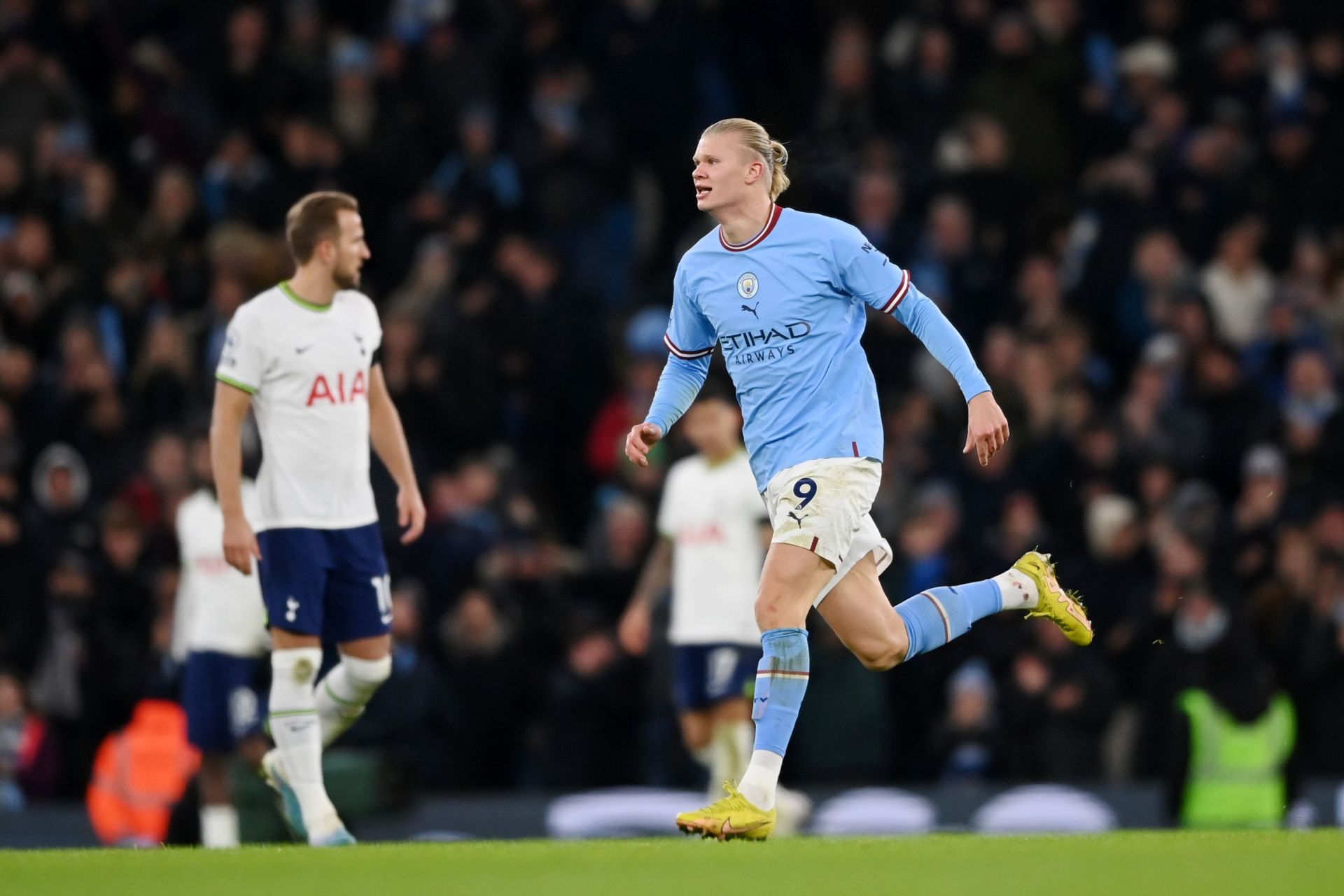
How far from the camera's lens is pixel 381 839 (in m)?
12.0

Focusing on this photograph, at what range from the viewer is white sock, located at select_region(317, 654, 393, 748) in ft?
28.6

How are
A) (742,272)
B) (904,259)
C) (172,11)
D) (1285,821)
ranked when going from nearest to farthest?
(742,272) < (1285,821) < (904,259) < (172,11)

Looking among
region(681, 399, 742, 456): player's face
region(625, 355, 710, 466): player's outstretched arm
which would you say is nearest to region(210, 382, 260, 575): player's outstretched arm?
region(625, 355, 710, 466): player's outstretched arm

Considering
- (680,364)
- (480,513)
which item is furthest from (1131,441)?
(680,364)

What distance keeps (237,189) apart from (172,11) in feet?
8.29

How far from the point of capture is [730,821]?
7.33 meters

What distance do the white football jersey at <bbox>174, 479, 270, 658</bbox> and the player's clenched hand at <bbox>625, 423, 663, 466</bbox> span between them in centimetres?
415

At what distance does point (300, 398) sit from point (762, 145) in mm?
2075

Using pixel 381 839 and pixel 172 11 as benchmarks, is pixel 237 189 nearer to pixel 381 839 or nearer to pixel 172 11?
pixel 172 11

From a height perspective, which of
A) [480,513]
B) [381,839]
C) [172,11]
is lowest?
[381,839]

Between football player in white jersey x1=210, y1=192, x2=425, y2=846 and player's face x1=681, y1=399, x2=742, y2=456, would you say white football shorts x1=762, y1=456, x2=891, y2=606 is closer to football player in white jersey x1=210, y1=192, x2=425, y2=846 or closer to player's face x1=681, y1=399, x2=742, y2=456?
football player in white jersey x1=210, y1=192, x2=425, y2=846

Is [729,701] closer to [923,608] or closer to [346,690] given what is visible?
[346,690]

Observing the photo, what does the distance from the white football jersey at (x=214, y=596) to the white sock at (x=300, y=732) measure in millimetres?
2885

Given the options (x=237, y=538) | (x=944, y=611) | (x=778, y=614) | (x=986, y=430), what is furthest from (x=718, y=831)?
(x=237, y=538)
